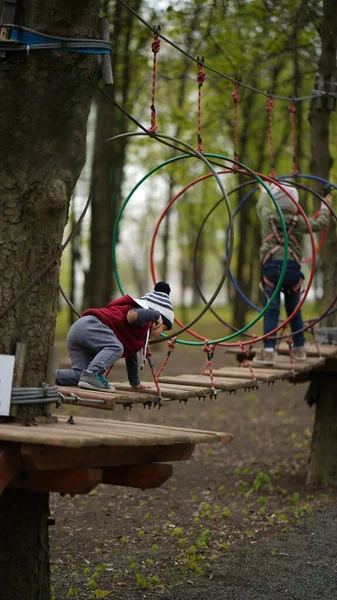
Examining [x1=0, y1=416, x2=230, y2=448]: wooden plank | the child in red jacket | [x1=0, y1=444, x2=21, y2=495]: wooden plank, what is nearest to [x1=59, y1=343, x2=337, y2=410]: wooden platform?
the child in red jacket

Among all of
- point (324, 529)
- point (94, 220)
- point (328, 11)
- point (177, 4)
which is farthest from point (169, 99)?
point (324, 529)

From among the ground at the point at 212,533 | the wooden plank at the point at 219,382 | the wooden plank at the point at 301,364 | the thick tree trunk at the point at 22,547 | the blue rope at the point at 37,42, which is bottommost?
the ground at the point at 212,533

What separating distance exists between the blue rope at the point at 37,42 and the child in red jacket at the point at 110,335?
1687mm

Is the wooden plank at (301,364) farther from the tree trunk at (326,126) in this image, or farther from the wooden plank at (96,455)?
the wooden plank at (96,455)

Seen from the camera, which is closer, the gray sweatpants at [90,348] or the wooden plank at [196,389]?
the gray sweatpants at [90,348]

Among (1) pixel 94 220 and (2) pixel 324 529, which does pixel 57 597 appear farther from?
(1) pixel 94 220

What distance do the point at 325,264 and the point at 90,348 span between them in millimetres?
4281

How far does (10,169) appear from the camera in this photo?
3885mm

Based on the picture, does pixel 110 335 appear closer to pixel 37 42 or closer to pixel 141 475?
pixel 141 475

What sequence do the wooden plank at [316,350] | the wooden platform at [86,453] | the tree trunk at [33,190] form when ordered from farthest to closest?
the wooden plank at [316,350] → the tree trunk at [33,190] → the wooden platform at [86,453]

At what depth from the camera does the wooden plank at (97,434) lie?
10.8ft

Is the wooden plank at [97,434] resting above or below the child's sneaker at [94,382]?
below

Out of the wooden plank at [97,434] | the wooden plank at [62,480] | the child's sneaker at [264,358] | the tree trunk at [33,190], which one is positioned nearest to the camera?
the wooden plank at [97,434]

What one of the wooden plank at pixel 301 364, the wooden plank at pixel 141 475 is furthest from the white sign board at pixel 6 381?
the wooden plank at pixel 301 364
